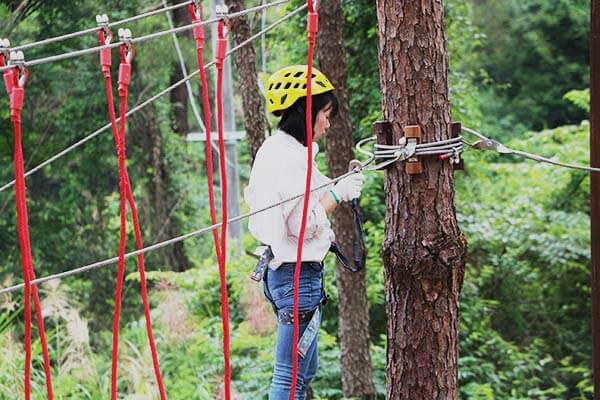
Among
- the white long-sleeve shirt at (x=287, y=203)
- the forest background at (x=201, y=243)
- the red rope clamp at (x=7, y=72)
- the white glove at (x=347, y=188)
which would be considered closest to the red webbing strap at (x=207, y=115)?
the white long-sleeve shirt at (x=287, y=203)

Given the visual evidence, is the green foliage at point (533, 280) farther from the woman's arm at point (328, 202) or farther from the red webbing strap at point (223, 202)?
the red webbing strap at point (223, 202)

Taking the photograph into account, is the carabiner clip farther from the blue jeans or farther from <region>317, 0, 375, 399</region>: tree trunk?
<region>317, 0, 375, 399</region>: tree trunk

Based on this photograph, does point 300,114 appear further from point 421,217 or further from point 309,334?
point 309,334

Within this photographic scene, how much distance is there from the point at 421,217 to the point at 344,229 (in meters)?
2.28

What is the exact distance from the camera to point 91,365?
219 inches

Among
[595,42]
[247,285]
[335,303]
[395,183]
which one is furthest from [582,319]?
[395,183]

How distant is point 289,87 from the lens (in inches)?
110

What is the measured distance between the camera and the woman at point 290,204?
8.95 feet

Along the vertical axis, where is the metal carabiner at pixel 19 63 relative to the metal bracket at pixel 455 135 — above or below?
above

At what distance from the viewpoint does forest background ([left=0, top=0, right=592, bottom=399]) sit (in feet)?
18.9

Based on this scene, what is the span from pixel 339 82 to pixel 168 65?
470 centimetres

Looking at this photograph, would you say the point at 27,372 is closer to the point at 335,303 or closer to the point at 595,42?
the point at 595,42

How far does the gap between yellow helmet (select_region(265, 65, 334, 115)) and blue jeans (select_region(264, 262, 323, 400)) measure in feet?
1.60

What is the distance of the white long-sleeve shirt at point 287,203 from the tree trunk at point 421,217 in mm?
222
